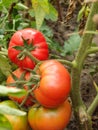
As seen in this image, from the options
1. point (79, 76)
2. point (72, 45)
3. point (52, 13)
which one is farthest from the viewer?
point (72, 45)

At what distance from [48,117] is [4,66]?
0.92ft

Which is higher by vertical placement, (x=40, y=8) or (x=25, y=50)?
(x=40, y=8)

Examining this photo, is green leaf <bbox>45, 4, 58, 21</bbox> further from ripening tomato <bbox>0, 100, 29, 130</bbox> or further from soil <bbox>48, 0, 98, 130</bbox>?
ripening tomato <bbox>0, 100, 29, 130</bbox>

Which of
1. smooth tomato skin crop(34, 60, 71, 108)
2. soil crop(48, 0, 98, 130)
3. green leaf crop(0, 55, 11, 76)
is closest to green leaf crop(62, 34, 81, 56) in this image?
soil crop(48, 0, 98, 130)

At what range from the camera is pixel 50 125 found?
134cm

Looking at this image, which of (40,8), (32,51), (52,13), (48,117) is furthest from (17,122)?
(52,13)

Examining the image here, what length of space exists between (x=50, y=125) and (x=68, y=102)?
11 cm

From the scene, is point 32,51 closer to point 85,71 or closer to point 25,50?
point 25,50

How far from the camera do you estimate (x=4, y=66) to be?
150cm

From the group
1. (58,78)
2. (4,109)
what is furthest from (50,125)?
(4,109)

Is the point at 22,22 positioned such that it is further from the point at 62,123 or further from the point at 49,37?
the point at 62,123

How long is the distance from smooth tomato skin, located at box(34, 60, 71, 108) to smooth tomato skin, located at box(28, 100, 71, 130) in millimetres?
42

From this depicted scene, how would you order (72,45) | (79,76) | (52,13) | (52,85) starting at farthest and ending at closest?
1. (72,45)
2. (52,13)
3. (79,76)
4. (52,85)

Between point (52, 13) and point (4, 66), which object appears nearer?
point (4, 66)
